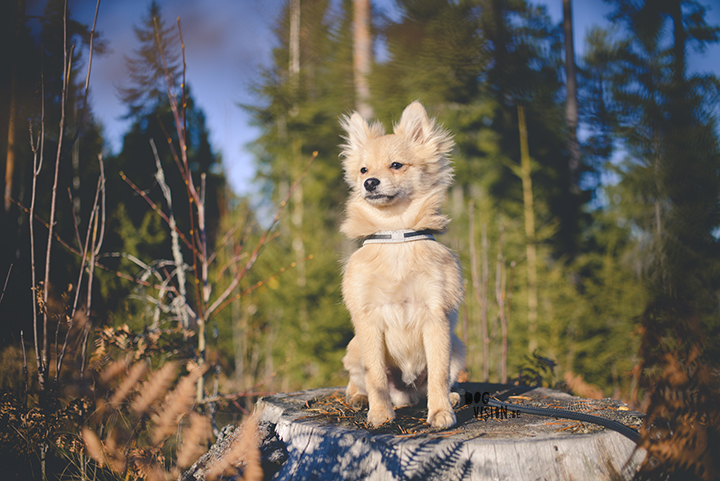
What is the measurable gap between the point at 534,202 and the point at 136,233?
555cm

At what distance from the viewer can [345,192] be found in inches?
407

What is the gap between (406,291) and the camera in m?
2.28

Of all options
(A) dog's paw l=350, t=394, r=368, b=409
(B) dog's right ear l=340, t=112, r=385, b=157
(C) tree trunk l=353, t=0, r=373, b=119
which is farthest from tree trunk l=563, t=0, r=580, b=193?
(C) tree trunk l=353, t=0, r=373, b=119

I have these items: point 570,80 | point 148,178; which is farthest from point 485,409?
point 148,178

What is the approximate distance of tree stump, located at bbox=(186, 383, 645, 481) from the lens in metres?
1.64

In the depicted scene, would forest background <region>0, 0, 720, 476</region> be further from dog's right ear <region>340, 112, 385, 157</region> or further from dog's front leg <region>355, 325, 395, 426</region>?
dog's front leg <region>355, 325, 395, 426</region>

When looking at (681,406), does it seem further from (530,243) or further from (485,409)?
(530,243)

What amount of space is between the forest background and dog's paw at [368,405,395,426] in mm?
1075

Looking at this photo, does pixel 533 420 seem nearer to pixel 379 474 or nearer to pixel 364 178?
pixel 379 474

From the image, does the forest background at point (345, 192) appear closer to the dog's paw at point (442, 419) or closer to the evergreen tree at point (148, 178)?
the evergreen tree at point (148, 178)

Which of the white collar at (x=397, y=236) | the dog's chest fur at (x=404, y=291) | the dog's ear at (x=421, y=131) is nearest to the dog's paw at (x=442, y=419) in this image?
the dog's chest fur at (x=404, y=291)

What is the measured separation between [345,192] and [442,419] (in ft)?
28.3

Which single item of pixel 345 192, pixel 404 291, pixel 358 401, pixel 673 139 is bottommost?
pixel 358 401

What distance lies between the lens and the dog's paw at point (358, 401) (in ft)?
7.95
